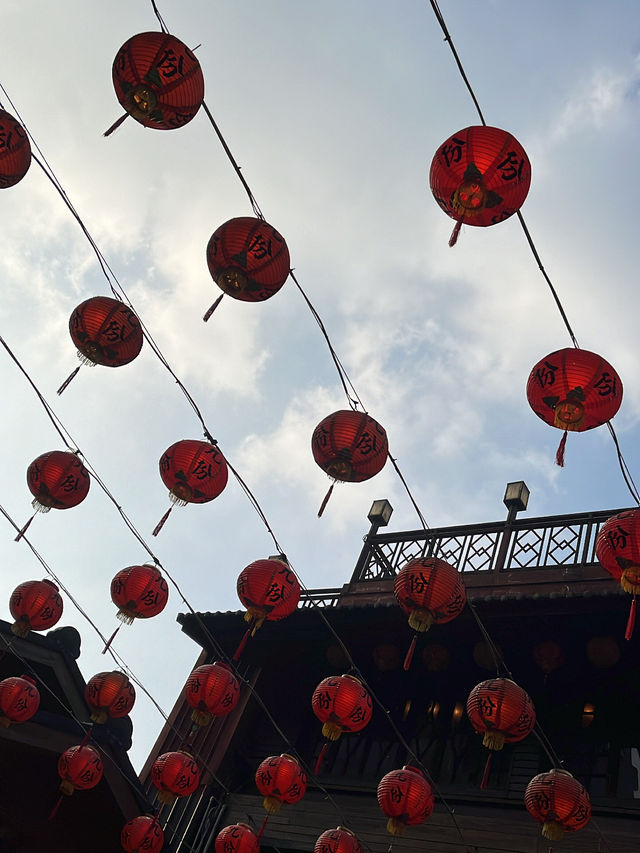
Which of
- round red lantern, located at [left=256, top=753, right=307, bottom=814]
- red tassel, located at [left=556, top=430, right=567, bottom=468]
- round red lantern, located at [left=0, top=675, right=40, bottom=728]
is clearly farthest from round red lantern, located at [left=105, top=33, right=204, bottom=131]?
round red lantern, located at [left=256, top=753, right=307, bottom=814]

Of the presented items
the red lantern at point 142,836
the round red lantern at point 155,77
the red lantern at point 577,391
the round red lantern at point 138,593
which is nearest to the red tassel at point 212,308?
the round red lantern at point 155,77

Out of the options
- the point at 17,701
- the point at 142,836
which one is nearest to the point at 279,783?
the point at 142,836

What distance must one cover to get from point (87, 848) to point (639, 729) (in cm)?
804

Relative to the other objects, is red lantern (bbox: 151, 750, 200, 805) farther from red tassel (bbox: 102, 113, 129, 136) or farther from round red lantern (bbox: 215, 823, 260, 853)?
red tassel (bbox: 102, 113, 129, 136)

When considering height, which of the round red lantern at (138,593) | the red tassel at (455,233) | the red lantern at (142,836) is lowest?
the red lantern at (142,836)

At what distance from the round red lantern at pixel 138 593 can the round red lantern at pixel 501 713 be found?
4.33 meters

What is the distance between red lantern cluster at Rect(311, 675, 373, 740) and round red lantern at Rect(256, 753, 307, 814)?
3.76 ft

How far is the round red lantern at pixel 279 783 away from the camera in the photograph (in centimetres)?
983

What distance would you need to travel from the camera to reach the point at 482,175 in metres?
5.96

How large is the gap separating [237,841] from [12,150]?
894 cm

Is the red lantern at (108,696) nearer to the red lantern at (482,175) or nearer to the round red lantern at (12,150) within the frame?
the round red lantern at (12,150)

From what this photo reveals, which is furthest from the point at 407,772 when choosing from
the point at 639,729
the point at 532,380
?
the point at 532,380

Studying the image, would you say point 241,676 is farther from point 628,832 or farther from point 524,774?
point 628,832

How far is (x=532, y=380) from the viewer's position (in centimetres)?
688
